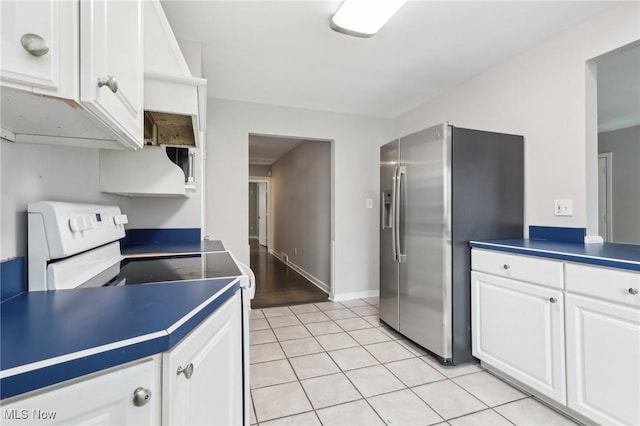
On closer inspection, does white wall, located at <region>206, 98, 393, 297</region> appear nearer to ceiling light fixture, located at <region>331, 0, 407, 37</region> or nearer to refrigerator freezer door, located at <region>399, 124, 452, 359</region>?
refrigerator freezer door, located at <region>399, 124, 452, 359</region>

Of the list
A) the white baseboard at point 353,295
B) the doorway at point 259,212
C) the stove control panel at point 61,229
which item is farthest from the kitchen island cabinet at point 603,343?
the doorway at point 259,212

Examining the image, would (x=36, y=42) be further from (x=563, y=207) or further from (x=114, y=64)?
(x=563, y=207)

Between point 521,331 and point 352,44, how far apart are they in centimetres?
222

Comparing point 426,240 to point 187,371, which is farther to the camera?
Answer: point 426,240

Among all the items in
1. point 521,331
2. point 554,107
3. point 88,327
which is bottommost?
point 521,331

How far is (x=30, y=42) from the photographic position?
57cm

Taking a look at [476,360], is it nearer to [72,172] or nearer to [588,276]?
[588,276]

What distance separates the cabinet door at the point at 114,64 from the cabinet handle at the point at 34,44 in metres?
0.07

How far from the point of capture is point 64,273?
Result: 3.11ft

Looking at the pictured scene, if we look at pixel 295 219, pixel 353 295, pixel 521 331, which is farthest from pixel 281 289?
pixel 521 331

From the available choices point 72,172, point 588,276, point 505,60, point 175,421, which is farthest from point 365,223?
point 175,421

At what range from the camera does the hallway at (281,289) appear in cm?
353

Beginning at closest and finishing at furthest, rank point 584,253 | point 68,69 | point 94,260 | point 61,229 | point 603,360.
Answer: point 68,69 → point 61,229 → point 94,260 → point 603,360 → point 584,253

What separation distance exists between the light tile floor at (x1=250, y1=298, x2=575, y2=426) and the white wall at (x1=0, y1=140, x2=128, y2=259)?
1.33 metres
